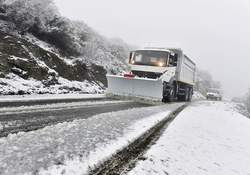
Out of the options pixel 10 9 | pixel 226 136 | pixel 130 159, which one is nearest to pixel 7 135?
pixel 130 159

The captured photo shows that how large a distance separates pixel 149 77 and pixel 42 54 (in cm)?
655

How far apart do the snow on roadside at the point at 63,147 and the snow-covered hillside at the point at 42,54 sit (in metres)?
7.65

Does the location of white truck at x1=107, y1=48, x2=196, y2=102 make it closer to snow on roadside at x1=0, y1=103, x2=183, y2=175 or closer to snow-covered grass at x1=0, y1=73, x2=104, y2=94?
snow-covered grass at x1=0, y1=73, x2=104, y2=94

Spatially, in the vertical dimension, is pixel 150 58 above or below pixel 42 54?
A: above

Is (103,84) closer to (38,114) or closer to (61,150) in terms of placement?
(38,114)

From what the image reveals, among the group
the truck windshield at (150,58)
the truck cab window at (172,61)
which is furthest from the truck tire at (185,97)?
the truck windshield at (150,58)

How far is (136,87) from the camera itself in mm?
17500

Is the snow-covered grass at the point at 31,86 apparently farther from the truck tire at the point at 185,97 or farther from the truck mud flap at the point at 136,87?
the truck tire at the point at 185,97

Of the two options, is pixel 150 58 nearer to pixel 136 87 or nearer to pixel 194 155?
pixel 136 87

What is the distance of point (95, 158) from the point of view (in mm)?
4707

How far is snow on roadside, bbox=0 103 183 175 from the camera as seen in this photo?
13.1ft

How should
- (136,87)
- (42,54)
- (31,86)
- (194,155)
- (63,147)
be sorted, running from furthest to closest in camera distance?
1. (42,54)
2. (136,87)
3. (31,86)
4. (194,155)
5. (63,147)

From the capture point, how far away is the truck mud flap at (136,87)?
17.0 meters

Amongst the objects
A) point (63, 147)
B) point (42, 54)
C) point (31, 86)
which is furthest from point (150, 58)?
point (63, 147)
